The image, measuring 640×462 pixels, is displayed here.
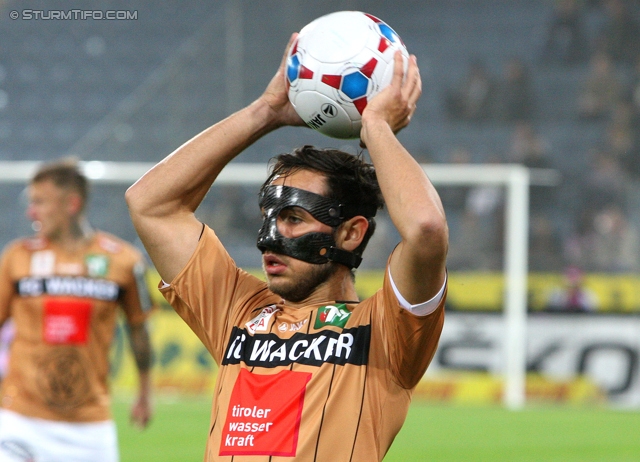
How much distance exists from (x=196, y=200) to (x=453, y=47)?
1253 centimetres

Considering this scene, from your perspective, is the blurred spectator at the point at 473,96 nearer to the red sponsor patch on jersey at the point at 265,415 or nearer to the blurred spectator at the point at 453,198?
the blurred spectator at the point at 453,198

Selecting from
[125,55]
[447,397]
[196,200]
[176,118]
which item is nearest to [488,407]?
[447,397]

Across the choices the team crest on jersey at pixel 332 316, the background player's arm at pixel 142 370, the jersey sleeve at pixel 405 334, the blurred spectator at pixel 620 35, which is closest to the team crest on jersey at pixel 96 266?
the background player's arm at pixel 142 370

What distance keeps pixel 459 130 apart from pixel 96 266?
9.71 meters

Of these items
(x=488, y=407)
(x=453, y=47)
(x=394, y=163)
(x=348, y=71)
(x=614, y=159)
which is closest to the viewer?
(x=394, y=163)

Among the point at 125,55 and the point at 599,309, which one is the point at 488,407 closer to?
the point at 599,309

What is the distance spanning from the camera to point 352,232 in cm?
320

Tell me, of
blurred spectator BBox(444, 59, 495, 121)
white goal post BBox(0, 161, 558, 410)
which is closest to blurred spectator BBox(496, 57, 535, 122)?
blurred spectator BBox(444, 59, 495, 121)

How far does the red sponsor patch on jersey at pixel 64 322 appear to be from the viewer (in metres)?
5.71

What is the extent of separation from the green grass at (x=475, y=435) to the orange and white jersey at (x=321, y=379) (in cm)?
560

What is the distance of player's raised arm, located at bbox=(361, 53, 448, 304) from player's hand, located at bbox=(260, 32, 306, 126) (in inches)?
17.9

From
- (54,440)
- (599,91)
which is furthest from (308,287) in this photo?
(599,91)

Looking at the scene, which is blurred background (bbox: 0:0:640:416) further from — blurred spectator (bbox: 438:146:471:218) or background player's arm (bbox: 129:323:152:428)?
background player's arm (bbox: 129:323:152:428)

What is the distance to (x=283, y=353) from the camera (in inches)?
118
